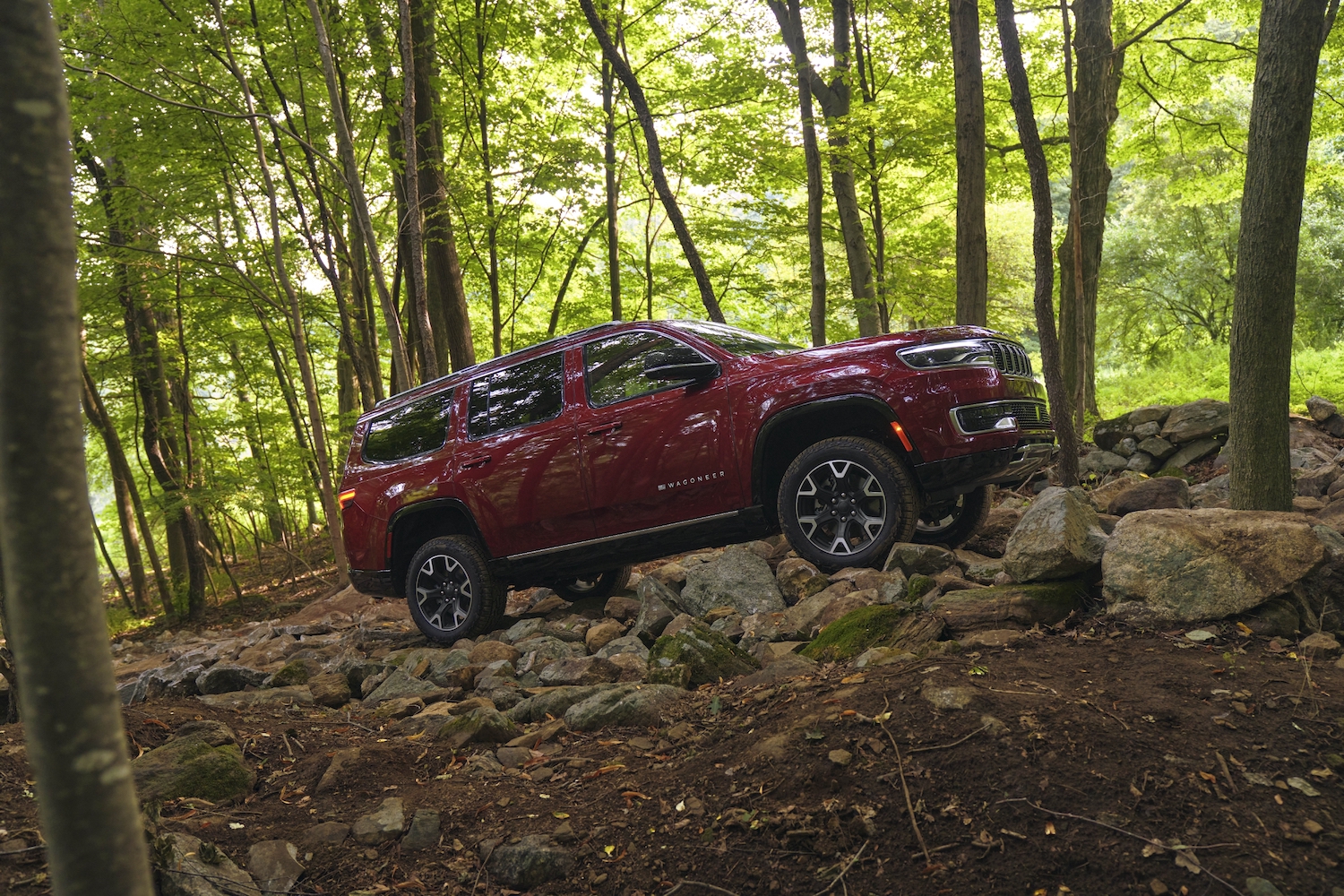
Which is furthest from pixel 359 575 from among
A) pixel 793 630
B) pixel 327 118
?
pixel 327 118

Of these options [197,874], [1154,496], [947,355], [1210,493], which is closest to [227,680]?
[197,874]

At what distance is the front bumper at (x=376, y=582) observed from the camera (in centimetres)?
754

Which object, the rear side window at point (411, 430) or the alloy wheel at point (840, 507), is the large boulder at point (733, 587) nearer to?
the alloy wheel at point (840, 507)

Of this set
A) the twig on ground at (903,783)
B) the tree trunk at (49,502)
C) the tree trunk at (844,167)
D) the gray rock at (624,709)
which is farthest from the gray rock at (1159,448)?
the tree trunk at (49,502)

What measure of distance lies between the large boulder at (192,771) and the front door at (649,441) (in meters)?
3.05

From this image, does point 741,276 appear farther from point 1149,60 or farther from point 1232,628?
point 1232,628

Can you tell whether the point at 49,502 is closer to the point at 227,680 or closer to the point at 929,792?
the point at 929,792

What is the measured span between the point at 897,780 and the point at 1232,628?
2.03 meters

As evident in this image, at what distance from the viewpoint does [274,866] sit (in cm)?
296

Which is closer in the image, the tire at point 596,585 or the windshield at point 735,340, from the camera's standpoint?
the windshield at point 735,340

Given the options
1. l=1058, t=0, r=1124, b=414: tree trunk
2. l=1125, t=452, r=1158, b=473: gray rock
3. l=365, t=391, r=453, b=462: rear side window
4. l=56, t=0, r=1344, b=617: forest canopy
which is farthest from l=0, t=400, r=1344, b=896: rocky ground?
l=1058, t=0, r=1124, b=414: tree trunk

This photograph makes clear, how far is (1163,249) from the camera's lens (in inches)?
950

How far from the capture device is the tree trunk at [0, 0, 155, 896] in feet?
3.95

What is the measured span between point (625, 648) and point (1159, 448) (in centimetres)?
676
